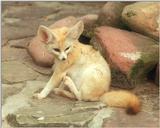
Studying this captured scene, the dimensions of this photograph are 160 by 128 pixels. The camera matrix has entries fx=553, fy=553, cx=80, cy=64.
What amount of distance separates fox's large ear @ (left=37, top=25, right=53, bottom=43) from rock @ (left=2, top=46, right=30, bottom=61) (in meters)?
1.39

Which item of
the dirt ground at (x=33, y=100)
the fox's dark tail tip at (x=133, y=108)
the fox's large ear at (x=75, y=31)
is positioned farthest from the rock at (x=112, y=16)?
the fox's dark tail tip at (x=133, y=108)

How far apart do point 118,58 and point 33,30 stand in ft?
7.60

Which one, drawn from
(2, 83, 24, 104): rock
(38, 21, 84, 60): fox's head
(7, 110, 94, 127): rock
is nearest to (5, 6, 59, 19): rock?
(2, 83, 24, 104): rock

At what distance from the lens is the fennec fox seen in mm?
5461

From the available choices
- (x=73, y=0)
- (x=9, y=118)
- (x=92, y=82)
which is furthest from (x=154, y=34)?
(x=73, y=0)

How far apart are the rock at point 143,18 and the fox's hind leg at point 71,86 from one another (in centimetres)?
129

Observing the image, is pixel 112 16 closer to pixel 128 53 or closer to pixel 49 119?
pixel 128 53

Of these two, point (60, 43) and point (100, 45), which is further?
point (100, 45)

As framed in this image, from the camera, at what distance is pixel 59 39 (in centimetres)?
546

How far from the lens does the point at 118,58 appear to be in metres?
5.96

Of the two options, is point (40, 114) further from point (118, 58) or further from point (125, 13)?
point (125, 13)

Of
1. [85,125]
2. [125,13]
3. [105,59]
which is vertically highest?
[125,13]

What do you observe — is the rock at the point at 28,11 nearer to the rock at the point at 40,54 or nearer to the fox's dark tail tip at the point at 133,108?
the rock at the point at 40,54

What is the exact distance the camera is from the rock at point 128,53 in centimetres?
591
